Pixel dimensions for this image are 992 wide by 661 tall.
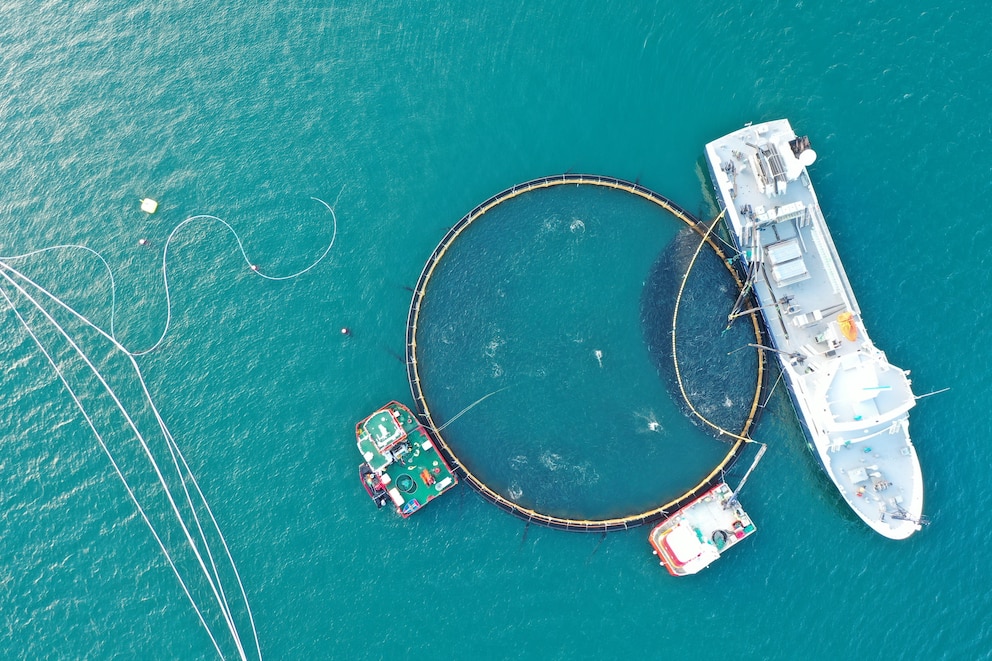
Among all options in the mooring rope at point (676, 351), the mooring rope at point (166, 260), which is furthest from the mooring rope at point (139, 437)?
the mooring rope at point (676, 351)

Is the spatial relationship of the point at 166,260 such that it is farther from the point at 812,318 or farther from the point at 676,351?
Answer: the point at 812,318

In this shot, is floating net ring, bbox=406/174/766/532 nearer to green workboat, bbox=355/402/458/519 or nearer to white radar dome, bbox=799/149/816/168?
green workboat, bbox=355/402/458/519

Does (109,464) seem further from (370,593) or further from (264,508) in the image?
(370,593)

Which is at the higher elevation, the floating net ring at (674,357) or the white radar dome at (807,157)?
the white radar dome at (807,157)

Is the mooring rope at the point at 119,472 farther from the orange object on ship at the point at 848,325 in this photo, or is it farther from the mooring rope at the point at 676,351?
the orange object on ship at the point at 848,325

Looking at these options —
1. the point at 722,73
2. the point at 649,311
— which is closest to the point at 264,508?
the point at 649,311

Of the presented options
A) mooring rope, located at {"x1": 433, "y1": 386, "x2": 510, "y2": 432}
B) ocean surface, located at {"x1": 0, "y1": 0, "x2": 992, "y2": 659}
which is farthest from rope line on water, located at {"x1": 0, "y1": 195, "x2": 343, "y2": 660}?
mooring rope, located at {"x1": 433, "y1": 386, "x2": 510, "y2": 432}
